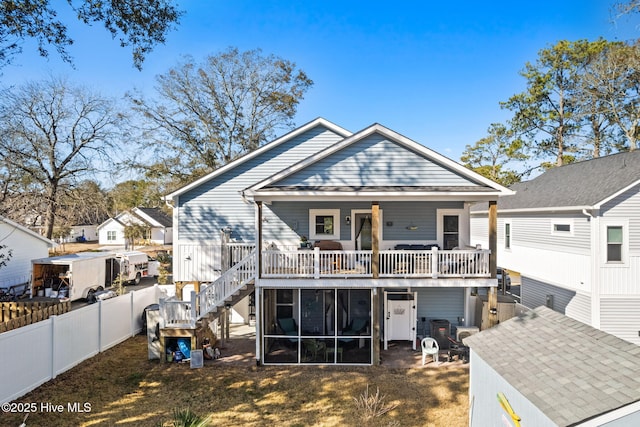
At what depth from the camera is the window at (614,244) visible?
12.3 metres

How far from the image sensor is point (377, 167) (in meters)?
11.4

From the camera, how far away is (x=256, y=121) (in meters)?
27.8

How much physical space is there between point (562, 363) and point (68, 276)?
829 inches

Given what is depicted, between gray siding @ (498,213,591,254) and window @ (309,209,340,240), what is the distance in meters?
9.26

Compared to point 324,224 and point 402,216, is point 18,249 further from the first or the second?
point 402,216

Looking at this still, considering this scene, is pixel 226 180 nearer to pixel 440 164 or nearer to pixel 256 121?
pixel 440 164

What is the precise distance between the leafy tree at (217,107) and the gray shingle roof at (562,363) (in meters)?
23.0

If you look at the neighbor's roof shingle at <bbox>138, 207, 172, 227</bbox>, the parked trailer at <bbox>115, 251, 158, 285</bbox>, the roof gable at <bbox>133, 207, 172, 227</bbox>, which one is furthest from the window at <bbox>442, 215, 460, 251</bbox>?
the neighbor's roof shingle at <bbox>138, 207, 172, 227</bbox>

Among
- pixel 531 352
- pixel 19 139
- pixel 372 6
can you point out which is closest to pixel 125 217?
pixel 19 139

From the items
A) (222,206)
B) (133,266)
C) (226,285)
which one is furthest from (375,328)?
(133,266)

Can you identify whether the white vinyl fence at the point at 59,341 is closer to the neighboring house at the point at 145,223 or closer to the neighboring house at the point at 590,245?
the neighboring house at the point at 590,245

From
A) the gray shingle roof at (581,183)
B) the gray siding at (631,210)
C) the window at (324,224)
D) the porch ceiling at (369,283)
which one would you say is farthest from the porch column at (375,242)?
the gray siding at (631,210)

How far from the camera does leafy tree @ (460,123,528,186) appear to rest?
106ft

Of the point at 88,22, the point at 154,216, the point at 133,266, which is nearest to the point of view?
the point at 88,22
